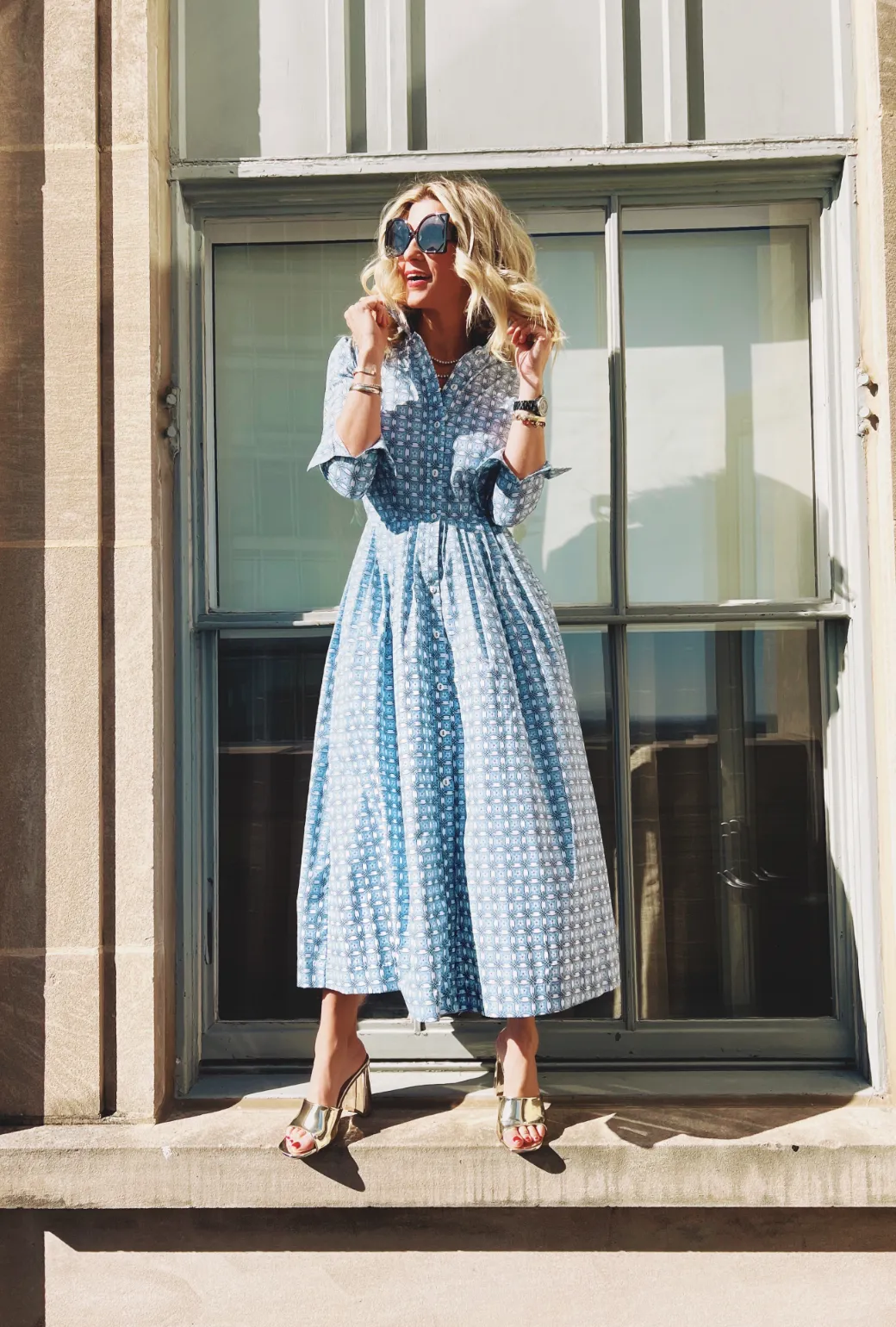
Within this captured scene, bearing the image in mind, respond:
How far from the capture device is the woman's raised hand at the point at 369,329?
2459 millimetres

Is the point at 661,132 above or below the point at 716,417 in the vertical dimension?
above

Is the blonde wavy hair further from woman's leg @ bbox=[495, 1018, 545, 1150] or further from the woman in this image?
woman's leg @ bbox=[495, 1018, 545, 1150]

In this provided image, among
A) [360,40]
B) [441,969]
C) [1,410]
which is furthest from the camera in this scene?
[360,40]

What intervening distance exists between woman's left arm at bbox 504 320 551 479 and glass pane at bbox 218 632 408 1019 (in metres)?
0.87

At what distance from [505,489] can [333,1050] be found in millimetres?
1343

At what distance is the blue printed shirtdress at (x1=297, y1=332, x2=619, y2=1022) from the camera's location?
2.43m

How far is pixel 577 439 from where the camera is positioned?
309 centimetres

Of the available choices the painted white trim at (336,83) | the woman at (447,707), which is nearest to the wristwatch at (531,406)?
the woman at (447,707)

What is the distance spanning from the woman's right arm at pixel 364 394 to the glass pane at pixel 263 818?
0.78m

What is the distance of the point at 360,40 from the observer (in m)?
2.98

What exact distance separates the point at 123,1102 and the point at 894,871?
6.53 ft
